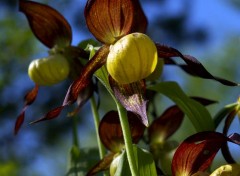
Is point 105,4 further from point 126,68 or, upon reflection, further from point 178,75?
point 178,75

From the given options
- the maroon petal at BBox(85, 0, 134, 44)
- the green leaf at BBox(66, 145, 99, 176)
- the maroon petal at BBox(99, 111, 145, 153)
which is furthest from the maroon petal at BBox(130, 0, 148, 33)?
the green leaf at BBox(66, 145, 99, 176)

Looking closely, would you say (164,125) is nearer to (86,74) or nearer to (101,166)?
(101,166)

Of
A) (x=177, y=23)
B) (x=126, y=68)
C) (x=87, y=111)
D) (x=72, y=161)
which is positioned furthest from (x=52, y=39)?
(x=177, y=23)

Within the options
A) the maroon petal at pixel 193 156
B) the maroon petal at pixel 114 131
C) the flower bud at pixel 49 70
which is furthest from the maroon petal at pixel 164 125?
the maroon petal at pixel 193 156

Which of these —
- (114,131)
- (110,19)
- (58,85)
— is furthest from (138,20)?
(58,85)

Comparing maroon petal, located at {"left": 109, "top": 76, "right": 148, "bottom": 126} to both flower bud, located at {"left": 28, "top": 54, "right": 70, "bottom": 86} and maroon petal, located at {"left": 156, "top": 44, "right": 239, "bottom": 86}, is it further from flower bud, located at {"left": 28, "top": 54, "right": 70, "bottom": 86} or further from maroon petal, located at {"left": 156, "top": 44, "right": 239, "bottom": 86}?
flower bud, located at {"left": 28, "top": 54, "right": 70, "bottom": 86}

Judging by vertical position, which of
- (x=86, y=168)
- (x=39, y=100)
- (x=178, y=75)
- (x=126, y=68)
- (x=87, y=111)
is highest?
(x=126, y=68)
